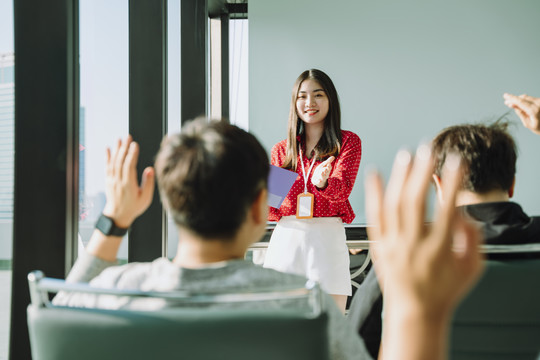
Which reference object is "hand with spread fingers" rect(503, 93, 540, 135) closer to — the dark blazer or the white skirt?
the dark blazer

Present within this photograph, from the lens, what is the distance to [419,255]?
49 centimetres

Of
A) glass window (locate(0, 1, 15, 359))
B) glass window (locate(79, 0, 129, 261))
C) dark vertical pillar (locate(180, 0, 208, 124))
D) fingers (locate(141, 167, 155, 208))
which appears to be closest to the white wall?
dark vertical pillar (locate(180, 0, 208, 124))

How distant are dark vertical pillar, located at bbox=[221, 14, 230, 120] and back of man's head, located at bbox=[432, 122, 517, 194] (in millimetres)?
3161

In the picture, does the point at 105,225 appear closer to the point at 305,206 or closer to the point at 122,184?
the point at 122,184

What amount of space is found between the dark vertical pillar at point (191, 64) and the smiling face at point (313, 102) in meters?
0.92

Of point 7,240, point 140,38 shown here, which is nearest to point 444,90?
point 140,38

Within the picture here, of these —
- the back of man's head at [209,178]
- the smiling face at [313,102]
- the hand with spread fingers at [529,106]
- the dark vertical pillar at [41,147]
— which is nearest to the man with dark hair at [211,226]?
the back of man's head at [209,178]

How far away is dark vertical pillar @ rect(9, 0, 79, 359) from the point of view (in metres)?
1.20

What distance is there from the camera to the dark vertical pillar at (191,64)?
10.0ft

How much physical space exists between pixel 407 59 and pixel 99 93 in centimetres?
327

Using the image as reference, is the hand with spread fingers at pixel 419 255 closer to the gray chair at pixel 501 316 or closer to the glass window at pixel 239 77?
the gray chair at pixel 501 316

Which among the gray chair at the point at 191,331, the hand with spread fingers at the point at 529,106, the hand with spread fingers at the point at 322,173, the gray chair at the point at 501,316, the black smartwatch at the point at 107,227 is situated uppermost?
the hand with spread fingers at the point at 529,106

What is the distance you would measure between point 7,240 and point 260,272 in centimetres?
90

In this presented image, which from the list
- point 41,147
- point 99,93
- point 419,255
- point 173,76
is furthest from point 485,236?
point 173,76
